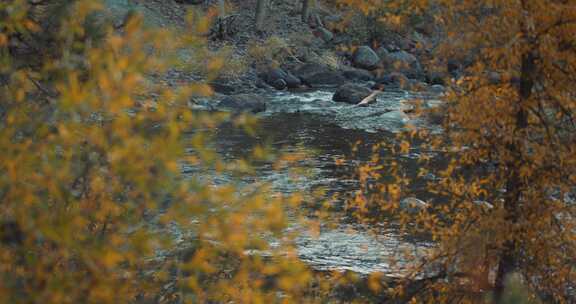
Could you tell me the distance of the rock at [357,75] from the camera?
27016 mm

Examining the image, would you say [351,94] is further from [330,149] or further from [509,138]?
[509,138]

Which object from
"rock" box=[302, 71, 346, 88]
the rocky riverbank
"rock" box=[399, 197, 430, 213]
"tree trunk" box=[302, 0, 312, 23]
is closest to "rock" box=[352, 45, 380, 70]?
the rocky riverbank

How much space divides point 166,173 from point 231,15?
28.9 m

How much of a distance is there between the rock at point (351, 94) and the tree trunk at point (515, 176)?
15907mm

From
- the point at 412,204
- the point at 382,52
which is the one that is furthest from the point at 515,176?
the point at 382,52

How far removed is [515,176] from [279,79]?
759 inches

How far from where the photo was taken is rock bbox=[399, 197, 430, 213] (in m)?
11.0

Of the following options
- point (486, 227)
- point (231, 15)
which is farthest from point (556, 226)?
point (231, 15)

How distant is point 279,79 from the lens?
24359 mm

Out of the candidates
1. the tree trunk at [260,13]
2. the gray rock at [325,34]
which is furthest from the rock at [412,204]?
the gray rock at [325,34]

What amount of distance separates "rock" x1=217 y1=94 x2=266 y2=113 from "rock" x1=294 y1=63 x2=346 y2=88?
19.5 ft

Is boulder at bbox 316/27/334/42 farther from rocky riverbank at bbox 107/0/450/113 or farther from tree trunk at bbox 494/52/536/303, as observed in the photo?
tree trunk at bbox 494/52/536/303

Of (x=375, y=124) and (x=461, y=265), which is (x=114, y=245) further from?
(x=375, y=124)

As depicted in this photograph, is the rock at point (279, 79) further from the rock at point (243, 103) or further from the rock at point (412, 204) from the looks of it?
the rock at point (412, 204)
